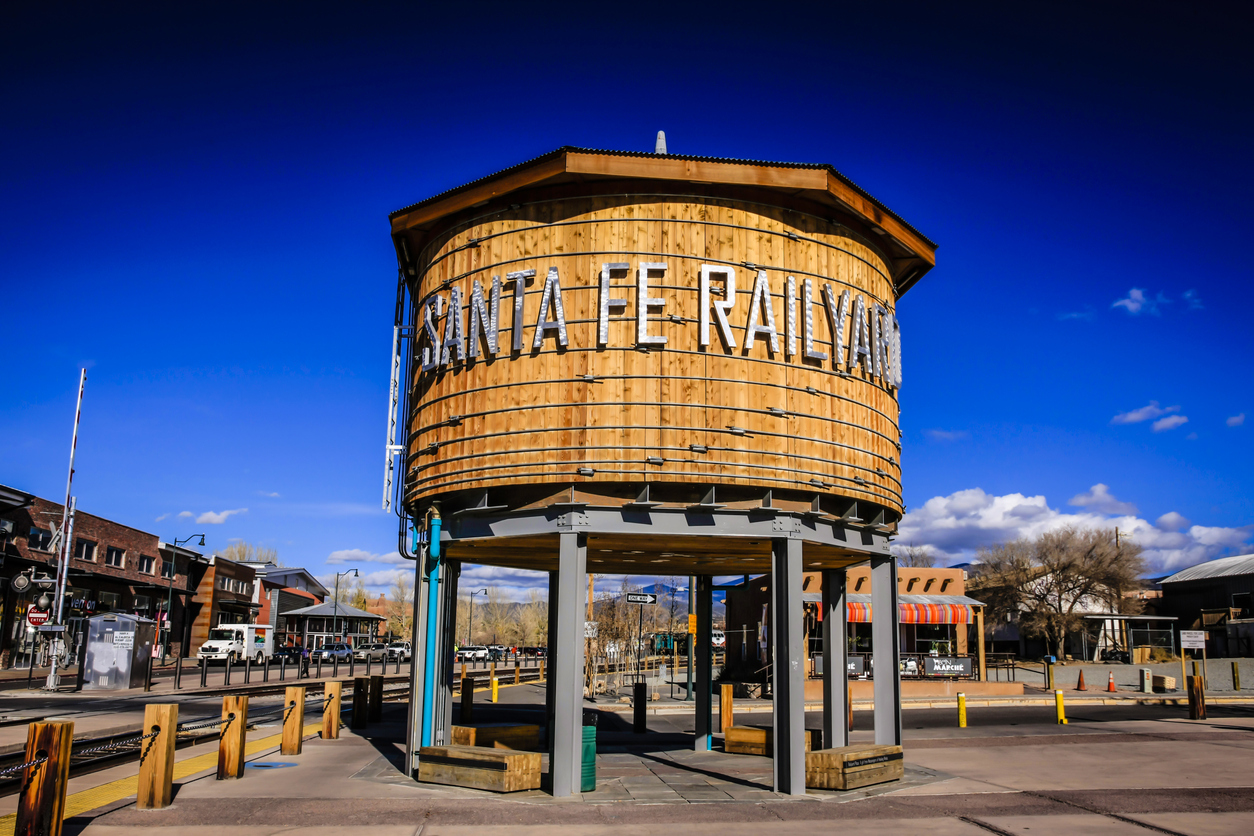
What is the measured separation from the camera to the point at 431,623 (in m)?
16.0

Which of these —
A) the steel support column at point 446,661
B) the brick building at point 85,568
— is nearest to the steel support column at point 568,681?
the steel support column at point 446,661

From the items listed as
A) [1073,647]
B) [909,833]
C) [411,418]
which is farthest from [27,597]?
[1073,647]

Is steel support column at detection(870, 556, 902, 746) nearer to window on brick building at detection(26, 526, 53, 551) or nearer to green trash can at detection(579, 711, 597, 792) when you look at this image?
green trash can at detection(579, 711, 597, 792)

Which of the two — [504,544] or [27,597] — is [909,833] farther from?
[27,597]

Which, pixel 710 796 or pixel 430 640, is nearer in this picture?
pixel 710 796

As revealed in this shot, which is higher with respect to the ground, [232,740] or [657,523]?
[657,523]

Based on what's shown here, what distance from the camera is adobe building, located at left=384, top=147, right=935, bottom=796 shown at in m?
14.8

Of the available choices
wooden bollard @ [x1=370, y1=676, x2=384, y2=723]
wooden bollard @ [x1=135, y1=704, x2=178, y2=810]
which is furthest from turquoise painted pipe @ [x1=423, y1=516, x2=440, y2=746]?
wooden bollard @ [x1=370, y1=676, x2=384, y2=723]

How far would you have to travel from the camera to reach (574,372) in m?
15.2

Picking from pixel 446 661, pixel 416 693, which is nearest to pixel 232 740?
pixel 416 693

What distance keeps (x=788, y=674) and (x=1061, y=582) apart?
5854cm

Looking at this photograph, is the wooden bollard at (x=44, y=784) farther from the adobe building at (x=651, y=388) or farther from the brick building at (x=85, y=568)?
the brick building at (x=85, y=568)

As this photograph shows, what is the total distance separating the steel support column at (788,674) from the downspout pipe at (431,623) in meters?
5.64

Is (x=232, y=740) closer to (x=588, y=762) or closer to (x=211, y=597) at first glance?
(x=588, y=762)
